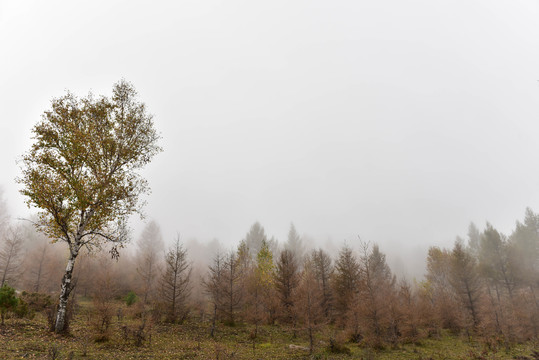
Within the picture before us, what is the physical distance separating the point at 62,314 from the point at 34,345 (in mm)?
3443

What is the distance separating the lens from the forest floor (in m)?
13.6

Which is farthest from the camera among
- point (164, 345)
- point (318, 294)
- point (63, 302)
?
point (318, 294)

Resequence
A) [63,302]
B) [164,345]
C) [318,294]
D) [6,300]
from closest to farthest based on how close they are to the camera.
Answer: [63,302], [6,300], [164,345], [318,294]

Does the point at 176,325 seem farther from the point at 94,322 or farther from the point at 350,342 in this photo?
the point at 350,342

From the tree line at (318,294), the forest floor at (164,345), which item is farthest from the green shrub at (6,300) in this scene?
the tree line at (318,294)

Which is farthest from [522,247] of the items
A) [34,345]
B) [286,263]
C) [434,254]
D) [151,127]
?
[34,345]

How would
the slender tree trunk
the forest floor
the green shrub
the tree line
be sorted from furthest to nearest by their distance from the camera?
the tree line
the green shrub
the slender tree trunk
the forest floor

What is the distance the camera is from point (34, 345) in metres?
13.4

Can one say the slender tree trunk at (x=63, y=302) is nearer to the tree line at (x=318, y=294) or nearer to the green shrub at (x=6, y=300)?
the tree line at (x=318, y=294)

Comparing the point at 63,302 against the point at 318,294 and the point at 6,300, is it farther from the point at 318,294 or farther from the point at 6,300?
the point at 318,294

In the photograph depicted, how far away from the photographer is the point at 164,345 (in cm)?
1850

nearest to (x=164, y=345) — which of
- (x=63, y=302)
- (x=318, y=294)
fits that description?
(x=63, y=302)

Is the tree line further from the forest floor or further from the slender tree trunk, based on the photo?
the slender tree trunk

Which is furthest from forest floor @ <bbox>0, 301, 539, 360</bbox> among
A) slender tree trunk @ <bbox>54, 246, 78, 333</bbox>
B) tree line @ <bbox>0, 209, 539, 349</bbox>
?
tree line @ <bbox>0, 209, 539, 349</bbox>
